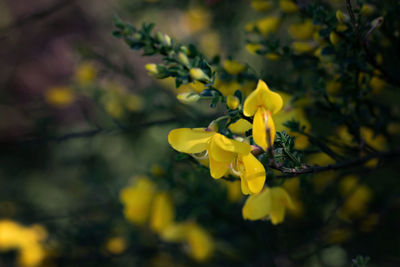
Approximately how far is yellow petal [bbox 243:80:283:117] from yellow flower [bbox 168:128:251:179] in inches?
2.7

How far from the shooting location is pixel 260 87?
Result: 63 centimetres

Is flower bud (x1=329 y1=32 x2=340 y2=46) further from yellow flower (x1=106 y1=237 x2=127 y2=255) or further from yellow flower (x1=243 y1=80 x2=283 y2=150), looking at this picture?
yellow flower (x1=106 y1=237 x2=127 y2=255)

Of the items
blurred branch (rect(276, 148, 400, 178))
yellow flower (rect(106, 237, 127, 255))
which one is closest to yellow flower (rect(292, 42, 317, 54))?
blurred branch (rect(276, 148, 400, 178))

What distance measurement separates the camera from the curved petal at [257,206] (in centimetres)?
85

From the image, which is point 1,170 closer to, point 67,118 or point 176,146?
point 67,118

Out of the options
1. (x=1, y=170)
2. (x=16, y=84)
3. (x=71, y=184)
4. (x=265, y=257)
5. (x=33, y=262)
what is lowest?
(x=265, y=257)

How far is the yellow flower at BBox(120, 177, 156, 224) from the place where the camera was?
1.38m

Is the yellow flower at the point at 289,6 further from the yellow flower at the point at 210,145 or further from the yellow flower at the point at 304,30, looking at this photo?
the yellow flower at the point at 210,145

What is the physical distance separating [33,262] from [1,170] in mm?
1681

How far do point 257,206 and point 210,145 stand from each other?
265mm

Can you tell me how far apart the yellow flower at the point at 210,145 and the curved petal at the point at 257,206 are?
0.19 metres

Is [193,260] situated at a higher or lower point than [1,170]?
lower

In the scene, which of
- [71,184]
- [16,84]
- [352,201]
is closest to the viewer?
[352,201]

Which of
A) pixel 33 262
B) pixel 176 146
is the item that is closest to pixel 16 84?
pixel 33 262
